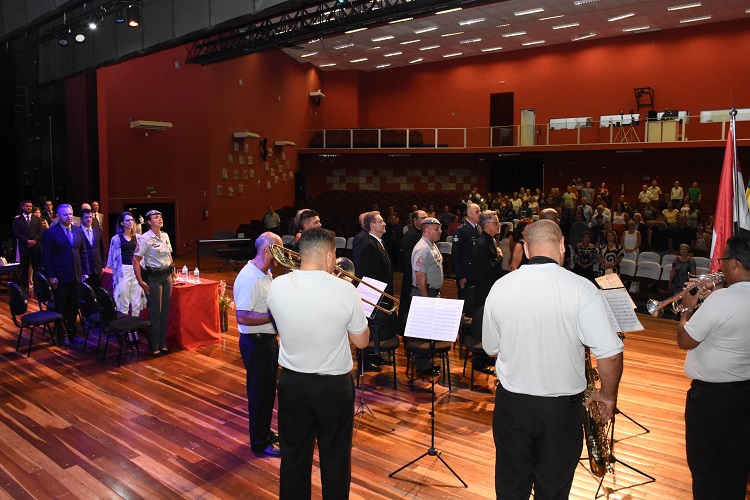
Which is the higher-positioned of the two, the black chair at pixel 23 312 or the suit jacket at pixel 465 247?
the suit jacket at pixel 465 247

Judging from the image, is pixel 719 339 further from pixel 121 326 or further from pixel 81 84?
pixel 81 84

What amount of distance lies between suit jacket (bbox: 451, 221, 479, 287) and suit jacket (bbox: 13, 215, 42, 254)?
7466 mm

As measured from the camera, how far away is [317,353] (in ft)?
8.77

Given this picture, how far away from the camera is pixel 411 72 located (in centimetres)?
2355

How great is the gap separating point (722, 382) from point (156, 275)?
528cm

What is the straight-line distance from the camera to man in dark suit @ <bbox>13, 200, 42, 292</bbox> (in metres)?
9.95

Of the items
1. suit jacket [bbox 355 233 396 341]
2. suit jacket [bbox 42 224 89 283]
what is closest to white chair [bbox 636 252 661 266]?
suit jacket [bbox 355 233 396 341]

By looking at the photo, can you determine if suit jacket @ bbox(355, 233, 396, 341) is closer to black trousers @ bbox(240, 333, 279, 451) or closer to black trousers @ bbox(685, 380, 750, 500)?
black trousers @ bbox(240, 333, 279, 451)

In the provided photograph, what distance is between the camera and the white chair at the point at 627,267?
956 cm

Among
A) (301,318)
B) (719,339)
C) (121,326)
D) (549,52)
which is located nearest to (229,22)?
(121,326)

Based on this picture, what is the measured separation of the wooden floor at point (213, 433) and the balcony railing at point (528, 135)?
1256cm

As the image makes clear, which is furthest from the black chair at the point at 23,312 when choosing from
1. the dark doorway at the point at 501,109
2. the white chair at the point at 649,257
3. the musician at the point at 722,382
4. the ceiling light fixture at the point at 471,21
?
the dark doorway at the point at 501,109

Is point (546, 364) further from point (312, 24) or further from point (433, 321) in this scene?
point (312, 24)

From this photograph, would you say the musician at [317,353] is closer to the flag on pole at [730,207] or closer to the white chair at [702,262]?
the flag on pole at [730,207]
